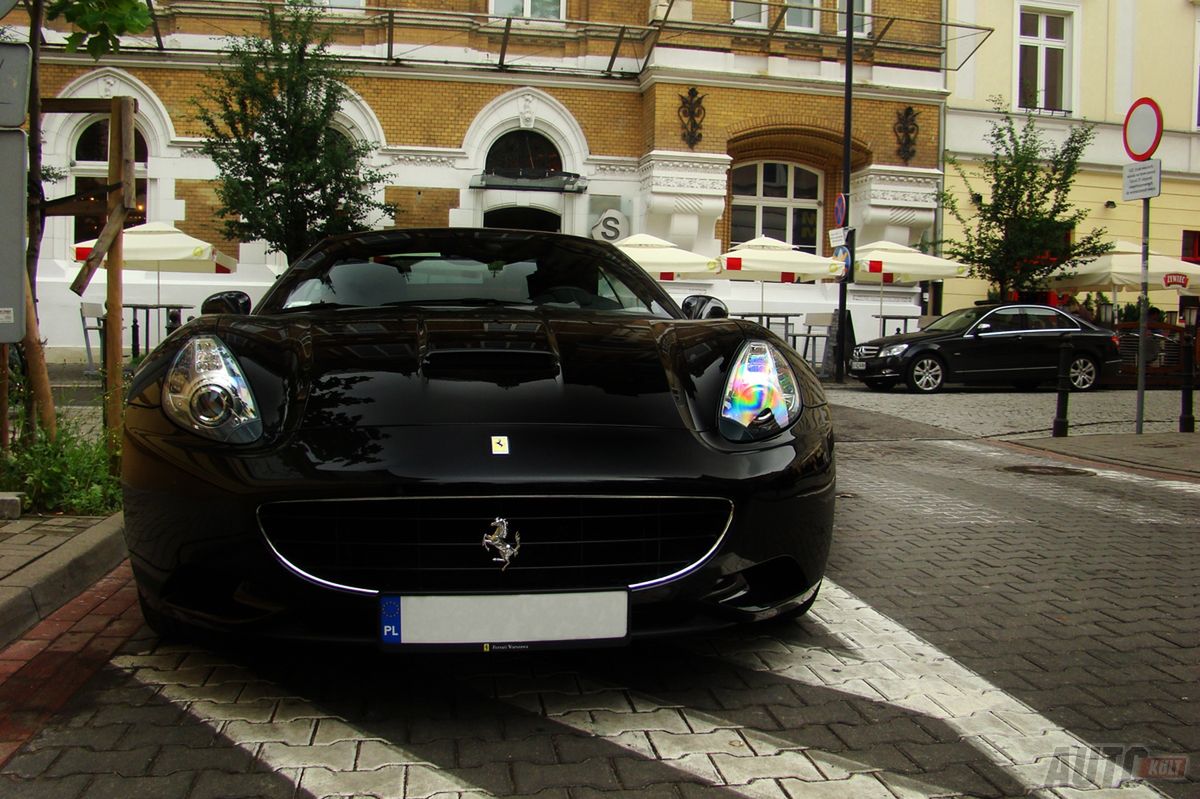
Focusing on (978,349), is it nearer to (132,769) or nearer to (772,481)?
(772,481)

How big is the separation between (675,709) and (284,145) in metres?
14.6

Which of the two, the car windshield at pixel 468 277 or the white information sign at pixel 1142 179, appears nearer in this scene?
the car windshield at pixel 468 277

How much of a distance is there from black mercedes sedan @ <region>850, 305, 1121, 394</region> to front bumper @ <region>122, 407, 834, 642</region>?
13230mm

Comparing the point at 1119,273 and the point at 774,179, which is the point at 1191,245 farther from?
the point at 774,179

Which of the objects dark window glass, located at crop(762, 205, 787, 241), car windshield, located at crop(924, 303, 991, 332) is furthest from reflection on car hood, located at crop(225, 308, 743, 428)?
dark window glass, located at crop(762, 205, 787, 241)

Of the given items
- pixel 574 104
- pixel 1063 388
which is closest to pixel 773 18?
pixel 574 104

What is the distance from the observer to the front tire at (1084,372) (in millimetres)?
15984

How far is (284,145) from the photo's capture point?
15500mm

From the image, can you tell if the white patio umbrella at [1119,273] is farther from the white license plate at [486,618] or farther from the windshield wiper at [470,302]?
the white license plate at [486,618]

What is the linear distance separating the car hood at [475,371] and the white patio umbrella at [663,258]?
14.0m

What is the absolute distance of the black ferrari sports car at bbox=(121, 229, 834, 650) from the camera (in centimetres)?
246

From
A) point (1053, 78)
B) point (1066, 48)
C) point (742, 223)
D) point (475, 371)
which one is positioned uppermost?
point (1066, 48)

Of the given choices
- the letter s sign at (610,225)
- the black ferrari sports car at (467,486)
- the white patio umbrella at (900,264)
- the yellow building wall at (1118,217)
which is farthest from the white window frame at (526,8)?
the black ferrari sports car at (467,486)

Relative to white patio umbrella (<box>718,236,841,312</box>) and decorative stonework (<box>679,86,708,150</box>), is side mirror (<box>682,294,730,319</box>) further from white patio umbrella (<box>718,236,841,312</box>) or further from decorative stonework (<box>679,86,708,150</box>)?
decorative stonework (<box>679,86,708,150</box>)
